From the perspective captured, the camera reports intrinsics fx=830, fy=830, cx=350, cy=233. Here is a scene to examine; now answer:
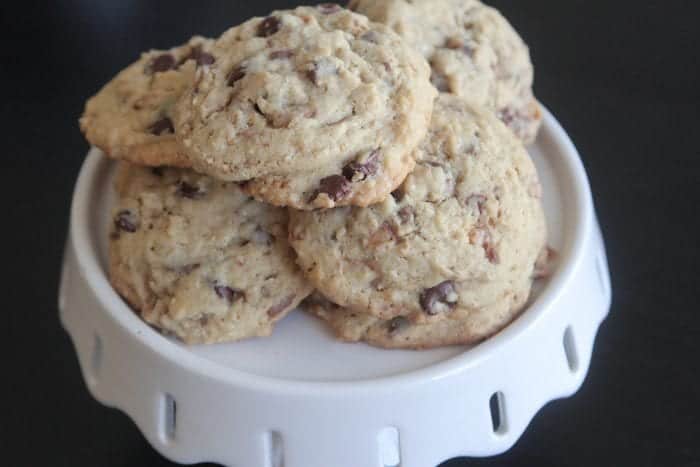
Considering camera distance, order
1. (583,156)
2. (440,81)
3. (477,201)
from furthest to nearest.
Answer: (583,156) → (440,81) → (477,201)

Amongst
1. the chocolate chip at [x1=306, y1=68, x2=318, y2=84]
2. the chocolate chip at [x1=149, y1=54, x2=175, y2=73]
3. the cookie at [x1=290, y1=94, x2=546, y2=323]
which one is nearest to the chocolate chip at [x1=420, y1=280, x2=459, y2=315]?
the cookie at [x1=290, y1=94, x2=546, y2=323]

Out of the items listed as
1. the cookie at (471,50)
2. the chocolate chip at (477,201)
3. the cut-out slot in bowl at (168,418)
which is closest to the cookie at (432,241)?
the chocolate chip at (477,201)

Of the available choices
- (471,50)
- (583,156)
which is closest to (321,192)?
(471,50)

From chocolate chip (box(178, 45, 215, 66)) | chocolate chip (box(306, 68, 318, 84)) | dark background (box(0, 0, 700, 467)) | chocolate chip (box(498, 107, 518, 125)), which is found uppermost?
chocolate chip (box(306, 68, 318, 84))

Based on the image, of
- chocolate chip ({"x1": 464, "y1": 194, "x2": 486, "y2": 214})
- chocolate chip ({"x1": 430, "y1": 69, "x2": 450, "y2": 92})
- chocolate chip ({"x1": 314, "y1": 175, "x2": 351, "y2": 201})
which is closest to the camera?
chocolate chip ({"x1": 314, "y1": 175, "x2": 351, "y2": 201})

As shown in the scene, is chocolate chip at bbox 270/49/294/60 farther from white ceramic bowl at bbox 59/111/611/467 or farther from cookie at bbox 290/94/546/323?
white ceramic bowl at bbox 59/111/611/467

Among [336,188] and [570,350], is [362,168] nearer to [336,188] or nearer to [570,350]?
[336,188]
